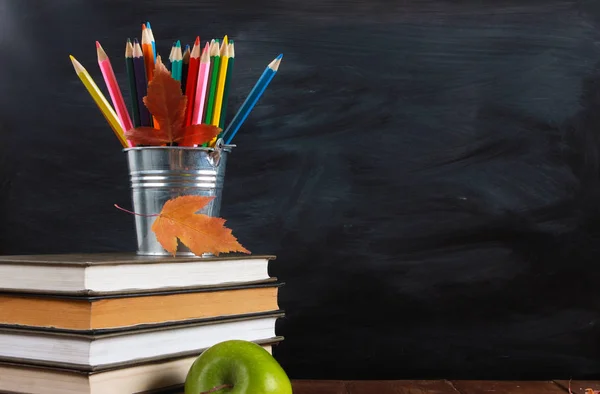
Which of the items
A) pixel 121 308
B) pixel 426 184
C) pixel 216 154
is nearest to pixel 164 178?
pixel 216 154

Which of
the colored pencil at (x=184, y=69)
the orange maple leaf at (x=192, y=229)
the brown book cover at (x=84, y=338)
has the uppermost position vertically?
the colored pencil at (x=184, y=69)

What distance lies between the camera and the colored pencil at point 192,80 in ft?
2.73

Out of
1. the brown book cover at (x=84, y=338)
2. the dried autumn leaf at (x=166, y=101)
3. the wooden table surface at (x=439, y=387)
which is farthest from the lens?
the wooden table surface at (x=439, y=387)

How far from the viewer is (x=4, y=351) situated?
2.35 ft

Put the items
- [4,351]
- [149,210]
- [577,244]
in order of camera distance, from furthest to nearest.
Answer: [577,244]
[149,210]
[4,351]

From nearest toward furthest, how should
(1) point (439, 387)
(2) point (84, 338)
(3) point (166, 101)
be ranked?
(2) point (84, 338) → (3) point (166, 101) → (1) point (439, 387)

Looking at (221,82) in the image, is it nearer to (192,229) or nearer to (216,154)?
(216,154)

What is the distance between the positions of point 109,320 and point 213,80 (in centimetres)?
33

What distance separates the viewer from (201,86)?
83 centimetres

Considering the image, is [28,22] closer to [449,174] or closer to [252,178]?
[252,178]

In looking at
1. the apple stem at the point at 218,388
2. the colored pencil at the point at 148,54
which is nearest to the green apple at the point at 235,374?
the apple stem at the point at 218,388

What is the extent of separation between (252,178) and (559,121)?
49 cm

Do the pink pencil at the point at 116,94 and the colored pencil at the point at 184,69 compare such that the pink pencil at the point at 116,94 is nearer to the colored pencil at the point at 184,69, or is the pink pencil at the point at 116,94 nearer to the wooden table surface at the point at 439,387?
the colored pencil at the point at 184,69

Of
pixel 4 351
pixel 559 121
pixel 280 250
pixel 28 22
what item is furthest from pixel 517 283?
pixel 28 22
